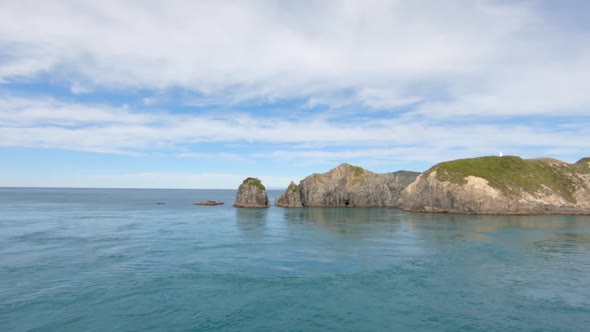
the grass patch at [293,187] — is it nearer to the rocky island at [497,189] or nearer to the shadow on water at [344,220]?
the rocky island at [497,189]

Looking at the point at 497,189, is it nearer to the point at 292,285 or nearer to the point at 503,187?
the point at 503,187

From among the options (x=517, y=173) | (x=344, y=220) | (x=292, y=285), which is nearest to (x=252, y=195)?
(x=344, y=220)

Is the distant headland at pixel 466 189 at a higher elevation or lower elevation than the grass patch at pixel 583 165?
lower

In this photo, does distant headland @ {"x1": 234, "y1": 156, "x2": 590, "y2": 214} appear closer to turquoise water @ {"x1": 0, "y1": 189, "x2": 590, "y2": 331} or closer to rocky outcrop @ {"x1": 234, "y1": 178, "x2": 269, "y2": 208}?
rocky outcrop @ {"x1": 234, "y1": 178, "x2": 269, "y2": 208}

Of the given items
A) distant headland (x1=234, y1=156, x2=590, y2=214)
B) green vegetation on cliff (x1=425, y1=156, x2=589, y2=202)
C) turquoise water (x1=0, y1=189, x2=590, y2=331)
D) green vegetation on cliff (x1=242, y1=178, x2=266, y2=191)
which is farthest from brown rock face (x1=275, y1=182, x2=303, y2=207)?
turquoise water (x1=0, y1=189, x2=590, y2=331)

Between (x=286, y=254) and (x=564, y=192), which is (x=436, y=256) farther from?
(x=564, y=192)

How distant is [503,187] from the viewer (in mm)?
123938

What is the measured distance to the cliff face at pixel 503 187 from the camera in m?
120

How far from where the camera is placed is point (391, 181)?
581ft

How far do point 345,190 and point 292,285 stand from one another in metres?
139

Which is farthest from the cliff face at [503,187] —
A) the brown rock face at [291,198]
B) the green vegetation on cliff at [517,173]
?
the brown rock face at [291,198]

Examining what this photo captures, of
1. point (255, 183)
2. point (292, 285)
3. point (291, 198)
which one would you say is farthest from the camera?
point (291, 198)

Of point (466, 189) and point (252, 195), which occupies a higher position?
point (466, 189)

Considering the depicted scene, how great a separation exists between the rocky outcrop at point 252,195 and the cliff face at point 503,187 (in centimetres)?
6094
